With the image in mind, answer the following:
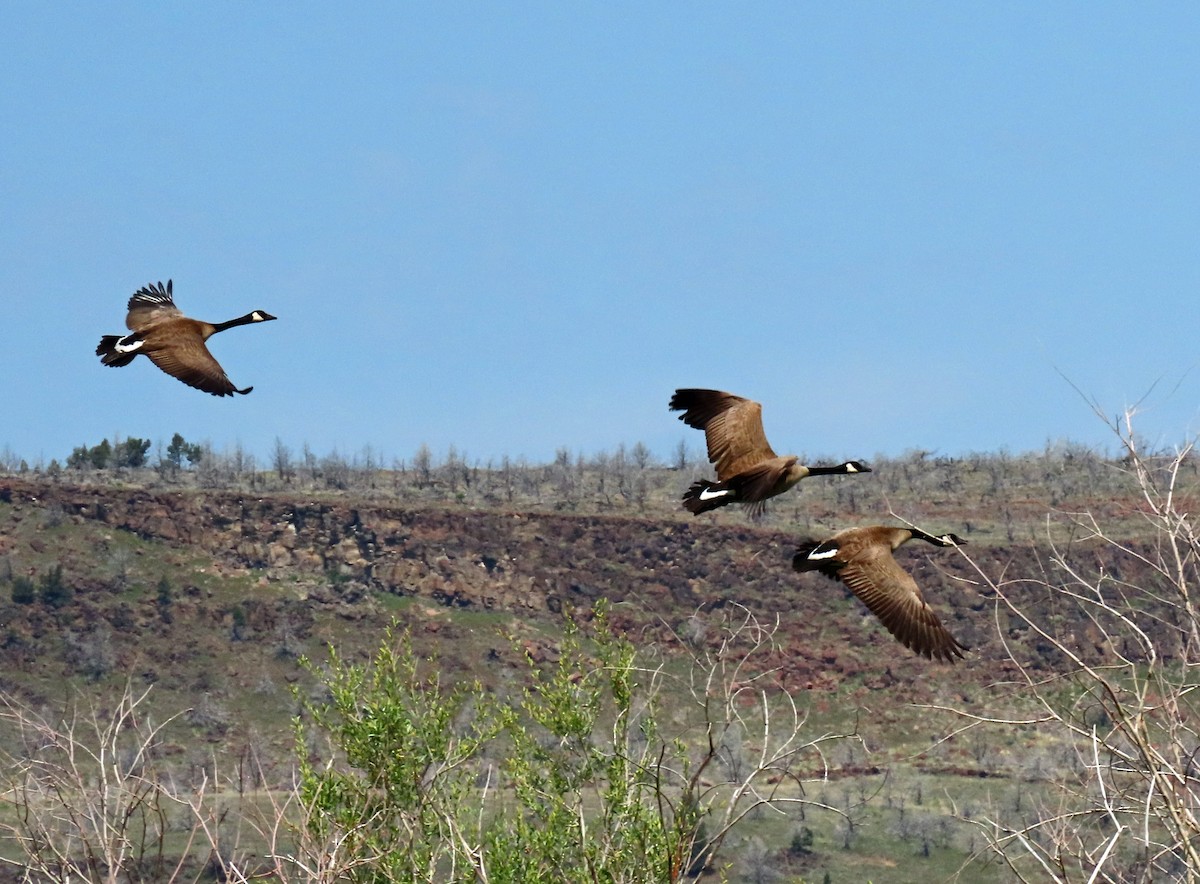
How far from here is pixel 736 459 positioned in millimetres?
14594

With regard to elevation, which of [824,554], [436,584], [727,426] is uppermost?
[436,584]

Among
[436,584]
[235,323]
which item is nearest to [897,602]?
[235,323]

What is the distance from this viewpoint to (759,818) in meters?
58.2

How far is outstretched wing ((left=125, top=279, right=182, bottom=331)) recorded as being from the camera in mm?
16406

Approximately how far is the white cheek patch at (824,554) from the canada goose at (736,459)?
661 millimetres

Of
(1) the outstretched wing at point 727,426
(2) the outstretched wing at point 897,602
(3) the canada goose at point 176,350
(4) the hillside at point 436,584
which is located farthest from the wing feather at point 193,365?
(4) the hillside at point 436,584

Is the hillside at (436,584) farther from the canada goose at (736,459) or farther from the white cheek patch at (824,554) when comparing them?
the white cheek patch at (824,554)

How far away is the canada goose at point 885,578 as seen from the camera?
13055 mm

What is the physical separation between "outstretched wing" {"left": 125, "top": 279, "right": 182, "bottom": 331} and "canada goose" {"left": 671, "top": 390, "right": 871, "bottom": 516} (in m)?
4.93

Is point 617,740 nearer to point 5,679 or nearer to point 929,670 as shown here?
point 5,679

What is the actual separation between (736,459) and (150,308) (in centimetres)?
598

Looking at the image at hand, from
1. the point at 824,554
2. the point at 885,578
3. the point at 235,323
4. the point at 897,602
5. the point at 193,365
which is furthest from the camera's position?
the point at 235,323

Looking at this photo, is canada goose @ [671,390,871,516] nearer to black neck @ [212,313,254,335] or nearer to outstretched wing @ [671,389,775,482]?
outstretched wing @ [671,389,775,482]

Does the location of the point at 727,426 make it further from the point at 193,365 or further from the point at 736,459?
the point at 193,365
